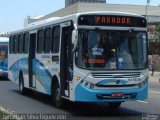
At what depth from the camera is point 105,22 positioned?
1459 cm

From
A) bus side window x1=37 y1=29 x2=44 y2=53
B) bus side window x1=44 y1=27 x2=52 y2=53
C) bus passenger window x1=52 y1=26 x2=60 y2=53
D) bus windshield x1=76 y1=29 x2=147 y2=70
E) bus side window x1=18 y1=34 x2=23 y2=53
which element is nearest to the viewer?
bus windshield x1=76 y1=29 x2=147 y2=70

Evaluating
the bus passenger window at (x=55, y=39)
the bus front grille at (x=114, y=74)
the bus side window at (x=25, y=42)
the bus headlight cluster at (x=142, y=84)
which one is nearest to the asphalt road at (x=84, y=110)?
the bus headlight cluster at (x=142, y=84)

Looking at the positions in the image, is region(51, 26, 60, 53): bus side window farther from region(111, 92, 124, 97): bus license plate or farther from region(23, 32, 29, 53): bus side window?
region(23, 32, 29, 53): bus side window

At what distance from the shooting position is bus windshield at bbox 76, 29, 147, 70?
14.3m

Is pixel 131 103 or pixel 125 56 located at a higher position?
pixel 125 56

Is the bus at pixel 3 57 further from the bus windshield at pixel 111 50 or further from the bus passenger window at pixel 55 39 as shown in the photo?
the bus windshield at pixel 111 50

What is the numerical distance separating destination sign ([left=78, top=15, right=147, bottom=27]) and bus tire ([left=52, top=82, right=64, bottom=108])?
263 cm

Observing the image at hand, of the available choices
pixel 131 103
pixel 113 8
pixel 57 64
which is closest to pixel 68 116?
pixel 57 64

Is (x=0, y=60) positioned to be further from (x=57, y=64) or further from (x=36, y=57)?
(x=57, y=64)

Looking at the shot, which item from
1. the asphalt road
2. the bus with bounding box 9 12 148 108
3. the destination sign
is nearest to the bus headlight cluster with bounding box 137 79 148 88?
the bus with bounding box 9 12 148 108

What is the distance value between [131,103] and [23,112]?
485 centimetres

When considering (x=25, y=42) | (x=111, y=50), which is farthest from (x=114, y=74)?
(x=25, y=42)

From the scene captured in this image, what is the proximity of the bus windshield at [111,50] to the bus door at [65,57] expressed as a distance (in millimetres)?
695

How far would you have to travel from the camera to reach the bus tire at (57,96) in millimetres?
15995
